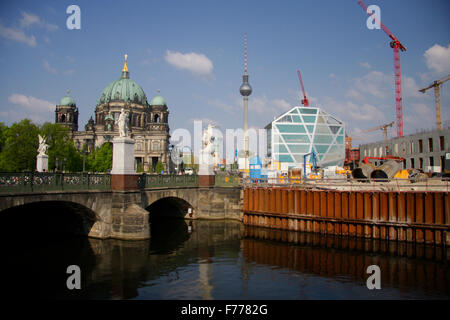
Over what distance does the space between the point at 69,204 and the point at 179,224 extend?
14.3 meters

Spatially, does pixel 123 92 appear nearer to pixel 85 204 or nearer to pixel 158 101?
pixel 158 101

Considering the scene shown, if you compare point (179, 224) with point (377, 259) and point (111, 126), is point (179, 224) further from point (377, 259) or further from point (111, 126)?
point (111, 126)

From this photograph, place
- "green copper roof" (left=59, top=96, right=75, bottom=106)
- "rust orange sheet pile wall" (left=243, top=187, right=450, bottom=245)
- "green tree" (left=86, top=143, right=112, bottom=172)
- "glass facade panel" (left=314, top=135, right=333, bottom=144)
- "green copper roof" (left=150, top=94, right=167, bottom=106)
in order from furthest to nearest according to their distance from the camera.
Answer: "green copper roof" (left=150, top=94, right=167, bottom=106), "green copper roof" (left=59, top=96, right=75, bottom=106), "glass facade panel" (left=314, top=135, right=333, bottom=144), "green tree" (left=86, top=143, right=112, bottom=172), "rust orange sheet pile wall" (left=243, top=187, right=450, bottom=245)

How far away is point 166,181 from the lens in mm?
32750

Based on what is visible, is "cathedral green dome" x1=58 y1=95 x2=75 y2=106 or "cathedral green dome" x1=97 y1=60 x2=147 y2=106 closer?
"cathedral green dome" x1=58 y1=95 x2=75 y2=106

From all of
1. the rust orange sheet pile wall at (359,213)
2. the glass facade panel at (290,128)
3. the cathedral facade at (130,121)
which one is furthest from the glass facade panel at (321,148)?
the rust orange sheet pile wall at (359,213)

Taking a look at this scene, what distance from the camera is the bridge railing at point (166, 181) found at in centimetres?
2916

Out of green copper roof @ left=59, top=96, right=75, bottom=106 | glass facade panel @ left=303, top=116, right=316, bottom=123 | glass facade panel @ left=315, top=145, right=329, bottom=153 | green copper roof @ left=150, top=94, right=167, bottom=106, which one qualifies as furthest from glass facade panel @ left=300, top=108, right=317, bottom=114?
green copper roof @ left=59, top=96, right=75, bottom=106

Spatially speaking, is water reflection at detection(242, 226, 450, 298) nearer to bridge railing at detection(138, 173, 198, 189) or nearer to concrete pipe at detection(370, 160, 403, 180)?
bridge railing at detection(138, 173, 198, 189)

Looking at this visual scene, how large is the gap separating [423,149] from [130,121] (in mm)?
113676

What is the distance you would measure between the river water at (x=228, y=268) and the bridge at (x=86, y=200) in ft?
3.96

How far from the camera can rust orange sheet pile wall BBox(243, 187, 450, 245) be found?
80.5 feet

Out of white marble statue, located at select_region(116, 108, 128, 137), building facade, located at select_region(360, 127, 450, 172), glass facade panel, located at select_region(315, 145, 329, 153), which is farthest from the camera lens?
glass facade panel, located at select_region(315, 145, 329, 153)
